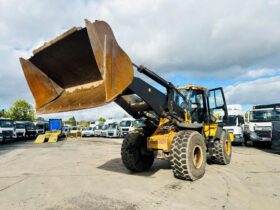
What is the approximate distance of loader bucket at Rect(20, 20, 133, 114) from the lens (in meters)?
5.39

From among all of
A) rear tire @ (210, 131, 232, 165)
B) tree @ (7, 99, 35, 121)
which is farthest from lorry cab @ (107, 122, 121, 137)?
tree @ (7, 99, 35, 121)

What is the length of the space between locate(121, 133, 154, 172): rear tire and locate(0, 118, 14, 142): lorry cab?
67.2 feet

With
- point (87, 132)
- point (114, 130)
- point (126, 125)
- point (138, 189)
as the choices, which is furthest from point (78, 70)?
point (87, 132)

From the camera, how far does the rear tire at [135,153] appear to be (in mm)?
8344

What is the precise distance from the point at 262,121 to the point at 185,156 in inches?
471

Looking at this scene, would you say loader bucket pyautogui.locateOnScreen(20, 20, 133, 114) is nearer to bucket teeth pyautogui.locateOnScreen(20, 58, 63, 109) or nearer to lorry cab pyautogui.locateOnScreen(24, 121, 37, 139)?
bucket teeth pyautogui.locateOnScreen(20, 58, 63, 109)

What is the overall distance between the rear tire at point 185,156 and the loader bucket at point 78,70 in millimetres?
2319

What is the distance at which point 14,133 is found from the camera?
2858cm

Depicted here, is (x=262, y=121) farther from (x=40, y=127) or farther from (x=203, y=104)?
(x=40, y=127)

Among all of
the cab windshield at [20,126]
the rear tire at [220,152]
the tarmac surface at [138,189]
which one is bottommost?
the tarmac surface at [138,189]

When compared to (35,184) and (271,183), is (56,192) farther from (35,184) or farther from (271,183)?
(271,183)

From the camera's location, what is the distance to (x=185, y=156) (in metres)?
6.86

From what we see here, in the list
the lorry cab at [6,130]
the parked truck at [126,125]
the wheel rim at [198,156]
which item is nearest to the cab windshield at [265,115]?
the wheel rim at [198,156]

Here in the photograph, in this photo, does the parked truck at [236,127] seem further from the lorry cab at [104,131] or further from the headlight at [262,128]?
the lorry cab at [104,131]
